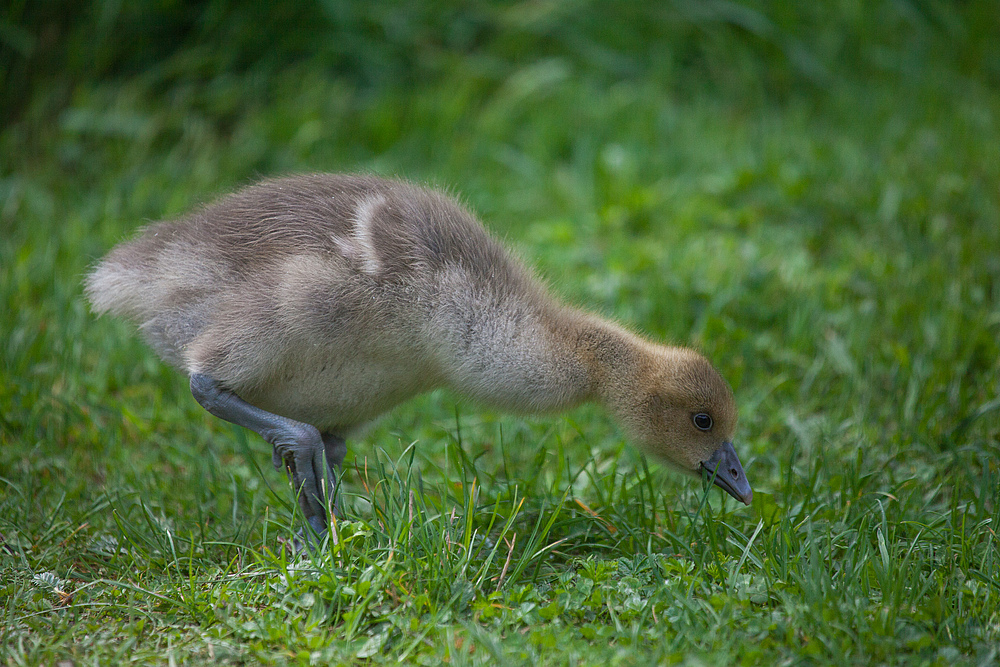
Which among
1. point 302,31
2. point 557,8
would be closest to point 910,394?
point 557,8

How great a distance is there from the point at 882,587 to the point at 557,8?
4.88 metres

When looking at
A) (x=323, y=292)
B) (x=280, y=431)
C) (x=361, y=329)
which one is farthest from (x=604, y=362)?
(x=280, y=431)

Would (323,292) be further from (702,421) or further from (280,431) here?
(702,421)

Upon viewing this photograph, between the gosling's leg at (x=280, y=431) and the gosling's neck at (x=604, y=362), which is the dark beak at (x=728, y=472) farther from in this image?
the gosling's leg at (x=280, y=431)

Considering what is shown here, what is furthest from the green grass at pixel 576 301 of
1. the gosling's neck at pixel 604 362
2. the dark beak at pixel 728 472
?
the gosling's neck at pixel 604 362

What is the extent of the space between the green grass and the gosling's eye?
0.22 meters

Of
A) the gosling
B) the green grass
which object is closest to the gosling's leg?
the gosling

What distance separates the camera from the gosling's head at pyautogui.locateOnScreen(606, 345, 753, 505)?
10.1ft

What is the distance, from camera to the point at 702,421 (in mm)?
3094

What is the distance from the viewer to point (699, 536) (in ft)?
9.77

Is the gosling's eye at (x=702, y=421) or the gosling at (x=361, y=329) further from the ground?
the gosling at (x=361, y=329)

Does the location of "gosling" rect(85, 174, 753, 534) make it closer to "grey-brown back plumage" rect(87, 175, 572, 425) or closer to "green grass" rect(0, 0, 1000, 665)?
"grey-brown back plumage" rect(87, 175, 572, 425)

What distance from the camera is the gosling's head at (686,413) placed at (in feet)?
10.1

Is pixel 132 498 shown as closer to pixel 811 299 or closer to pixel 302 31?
pixel 811 299
